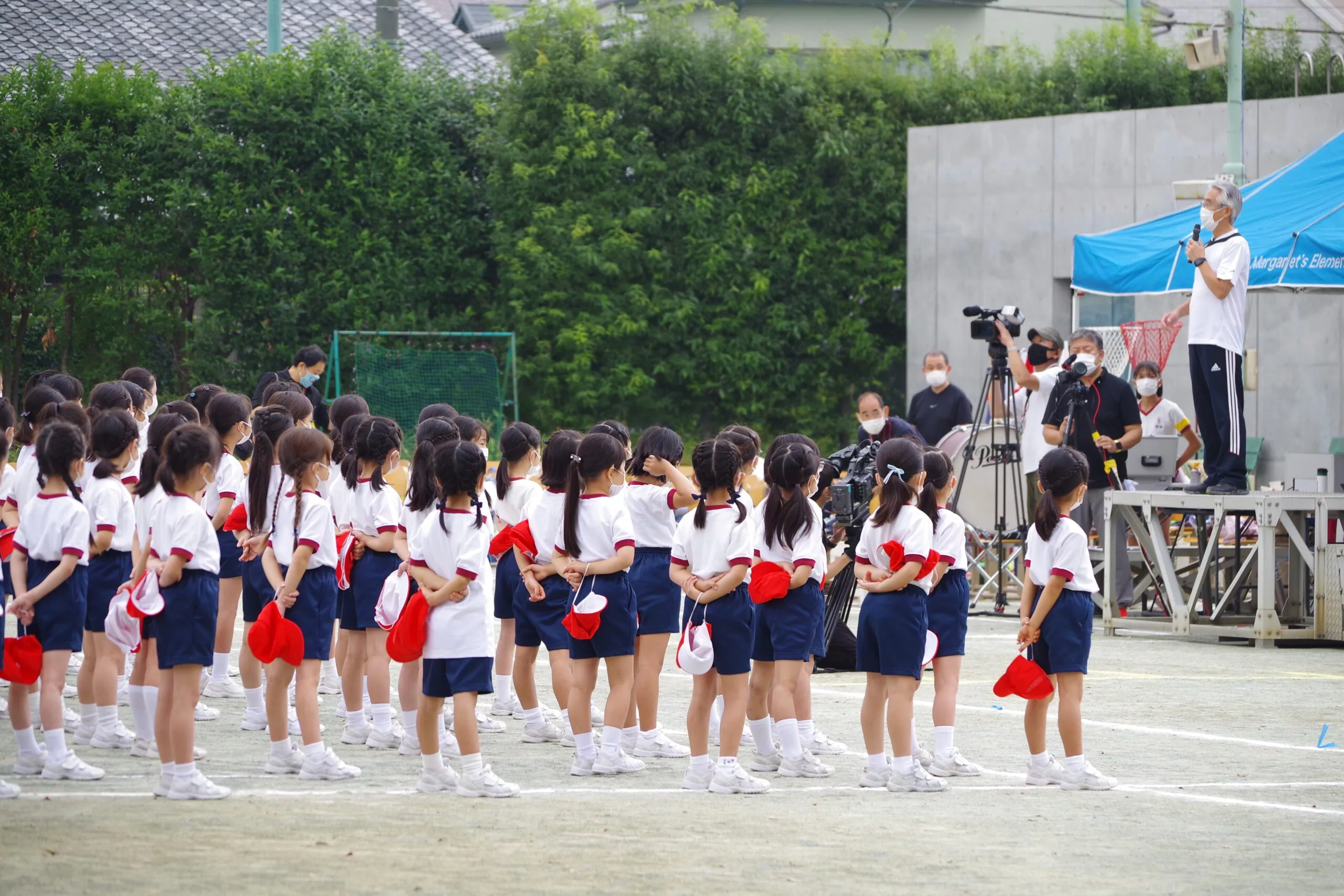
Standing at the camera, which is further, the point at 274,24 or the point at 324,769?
the point at 274,24

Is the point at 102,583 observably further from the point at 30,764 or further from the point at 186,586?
the point at 186,586

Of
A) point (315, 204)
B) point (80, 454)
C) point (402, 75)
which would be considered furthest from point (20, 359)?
point (80, 454)

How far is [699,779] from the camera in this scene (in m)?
7.10

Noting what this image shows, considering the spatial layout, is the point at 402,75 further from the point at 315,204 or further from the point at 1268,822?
the point at 1268,822

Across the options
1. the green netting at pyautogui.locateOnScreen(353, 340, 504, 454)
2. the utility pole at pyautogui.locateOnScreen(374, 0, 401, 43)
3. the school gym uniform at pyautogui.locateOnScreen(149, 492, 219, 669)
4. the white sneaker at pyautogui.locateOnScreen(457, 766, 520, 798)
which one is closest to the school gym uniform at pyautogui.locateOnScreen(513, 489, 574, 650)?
the white sneaker at pyautogui.locateOnScreen(457, 766, 520, 798)

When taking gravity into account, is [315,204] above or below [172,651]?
above

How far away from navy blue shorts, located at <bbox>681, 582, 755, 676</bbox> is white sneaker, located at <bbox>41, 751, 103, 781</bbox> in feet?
8.10

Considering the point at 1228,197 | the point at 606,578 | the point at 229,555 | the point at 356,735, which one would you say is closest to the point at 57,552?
the point at 356,735

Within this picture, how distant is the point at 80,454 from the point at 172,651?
1.09 meters

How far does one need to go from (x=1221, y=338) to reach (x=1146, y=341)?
6632mm

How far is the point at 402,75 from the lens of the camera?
2242 centimetres

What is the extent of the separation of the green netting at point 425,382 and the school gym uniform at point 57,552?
13.9 m

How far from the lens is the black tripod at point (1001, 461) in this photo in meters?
13.7

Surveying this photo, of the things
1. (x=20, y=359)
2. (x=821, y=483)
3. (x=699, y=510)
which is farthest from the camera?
(x=20, y=359)
